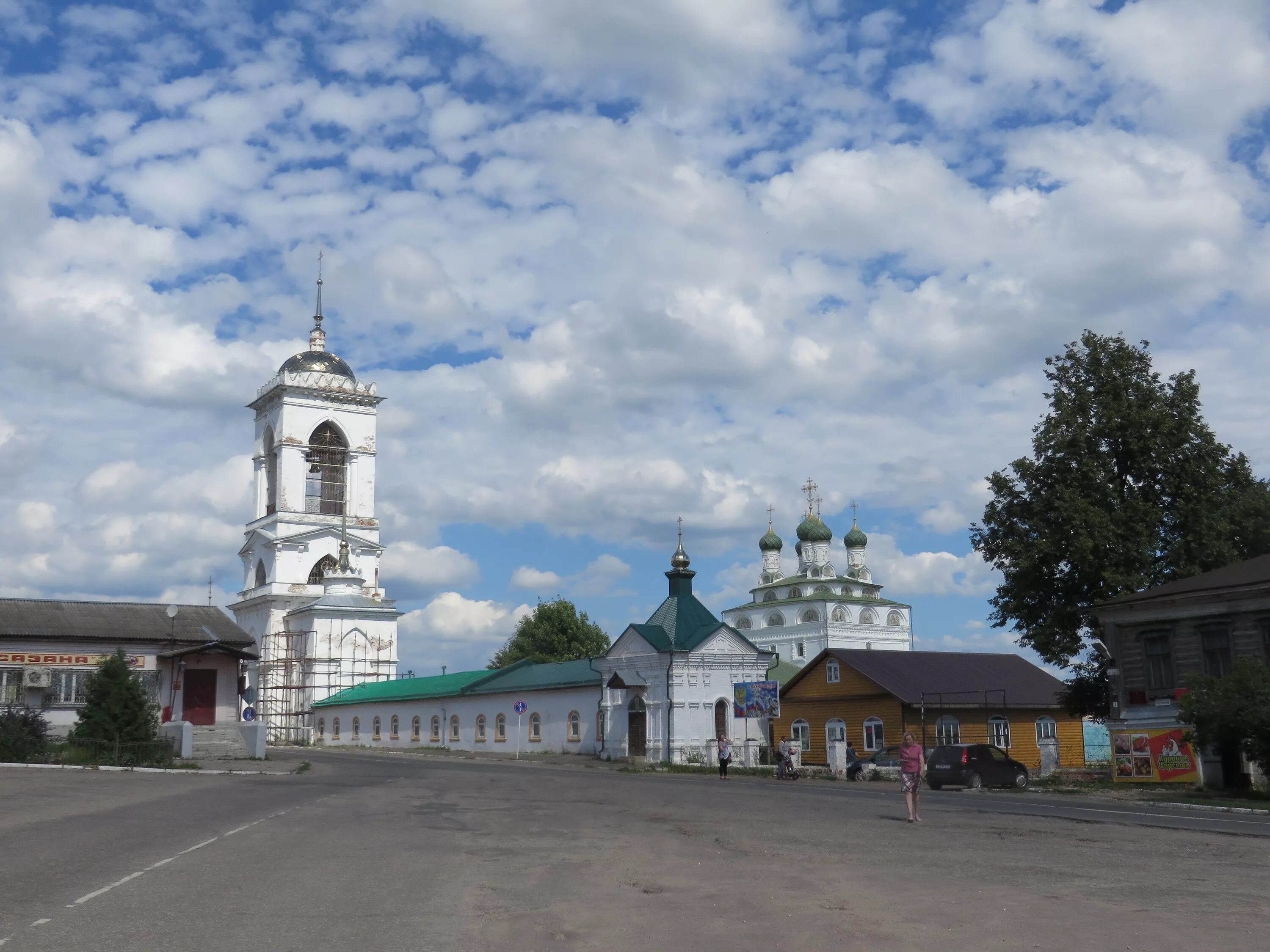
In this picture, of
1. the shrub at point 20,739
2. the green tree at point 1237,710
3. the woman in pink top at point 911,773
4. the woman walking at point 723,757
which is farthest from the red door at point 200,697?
the green tree at point 1237,710

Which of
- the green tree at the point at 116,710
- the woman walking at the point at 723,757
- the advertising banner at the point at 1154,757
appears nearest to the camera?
the advertising banner at the point at 1154,757

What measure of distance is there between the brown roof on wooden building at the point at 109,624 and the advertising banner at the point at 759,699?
18.6m

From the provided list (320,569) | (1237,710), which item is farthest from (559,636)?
(1237,710)

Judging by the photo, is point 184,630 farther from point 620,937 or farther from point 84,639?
point 620,937

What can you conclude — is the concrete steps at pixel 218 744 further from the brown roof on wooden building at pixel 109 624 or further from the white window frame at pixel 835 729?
the white window frame at pixel 835 729

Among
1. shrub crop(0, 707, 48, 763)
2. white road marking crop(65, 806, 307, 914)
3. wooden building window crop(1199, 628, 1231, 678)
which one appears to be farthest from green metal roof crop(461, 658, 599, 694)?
white road marking crop(65, 806, 307, 914)

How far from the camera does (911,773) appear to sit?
1917 centimetres

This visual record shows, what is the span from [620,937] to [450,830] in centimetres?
856

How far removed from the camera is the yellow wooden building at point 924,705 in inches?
1781

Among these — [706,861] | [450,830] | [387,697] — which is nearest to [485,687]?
[387,697]

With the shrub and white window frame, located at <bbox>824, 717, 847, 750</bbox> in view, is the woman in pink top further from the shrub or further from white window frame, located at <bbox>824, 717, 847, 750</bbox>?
white window frame, located at <bbox>824, 717, 847, 750</bbox>

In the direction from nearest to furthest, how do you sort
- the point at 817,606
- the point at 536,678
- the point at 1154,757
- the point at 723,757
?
the point at 1154,757
the point at 723,757
the point at 536,678
the point at 817,606

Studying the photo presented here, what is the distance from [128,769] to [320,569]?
52444 mm

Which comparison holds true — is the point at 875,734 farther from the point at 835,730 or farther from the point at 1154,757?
the point at 1154,757
